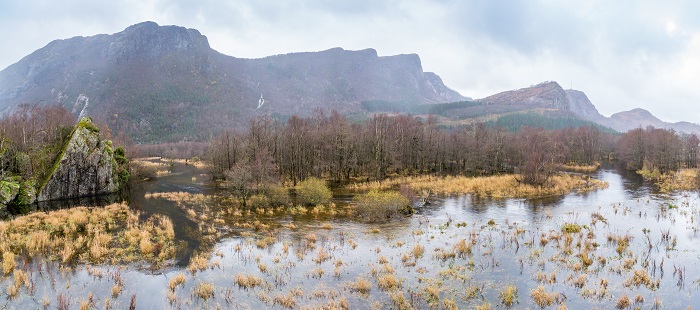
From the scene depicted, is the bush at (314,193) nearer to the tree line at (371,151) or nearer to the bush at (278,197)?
the bush at (278,197)

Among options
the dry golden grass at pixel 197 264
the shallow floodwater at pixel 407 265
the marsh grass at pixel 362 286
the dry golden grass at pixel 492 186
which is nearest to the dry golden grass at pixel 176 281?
the shallow floodwater at pixel 407 265

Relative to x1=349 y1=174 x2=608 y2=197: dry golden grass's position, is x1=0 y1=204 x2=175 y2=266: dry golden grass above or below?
below

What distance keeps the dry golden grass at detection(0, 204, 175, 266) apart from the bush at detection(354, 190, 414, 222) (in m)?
16.5

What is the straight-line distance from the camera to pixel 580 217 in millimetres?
34719

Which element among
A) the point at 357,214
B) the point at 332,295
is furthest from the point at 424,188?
the point at 332,295

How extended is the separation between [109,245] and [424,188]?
3909cm

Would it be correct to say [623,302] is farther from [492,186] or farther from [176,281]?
[492,186]

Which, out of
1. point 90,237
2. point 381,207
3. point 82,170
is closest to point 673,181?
point 381,207

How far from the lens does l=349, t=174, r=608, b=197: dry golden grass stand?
1950 inches

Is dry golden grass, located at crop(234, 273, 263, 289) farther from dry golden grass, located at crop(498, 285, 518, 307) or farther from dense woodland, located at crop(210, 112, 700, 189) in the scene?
dense woodland, located at crop(210, 112, 700, 189)

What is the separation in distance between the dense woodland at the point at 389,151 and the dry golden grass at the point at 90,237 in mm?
16121

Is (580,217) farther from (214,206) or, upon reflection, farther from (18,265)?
(18,265)

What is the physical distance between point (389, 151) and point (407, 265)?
162ft

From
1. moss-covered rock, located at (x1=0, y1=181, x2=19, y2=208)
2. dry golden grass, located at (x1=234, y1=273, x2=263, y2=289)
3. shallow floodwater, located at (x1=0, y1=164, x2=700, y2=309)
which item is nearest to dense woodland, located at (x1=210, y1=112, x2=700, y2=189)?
shallow floodwater, located at (x1=0, y1=164, x2=700, y2=309)
